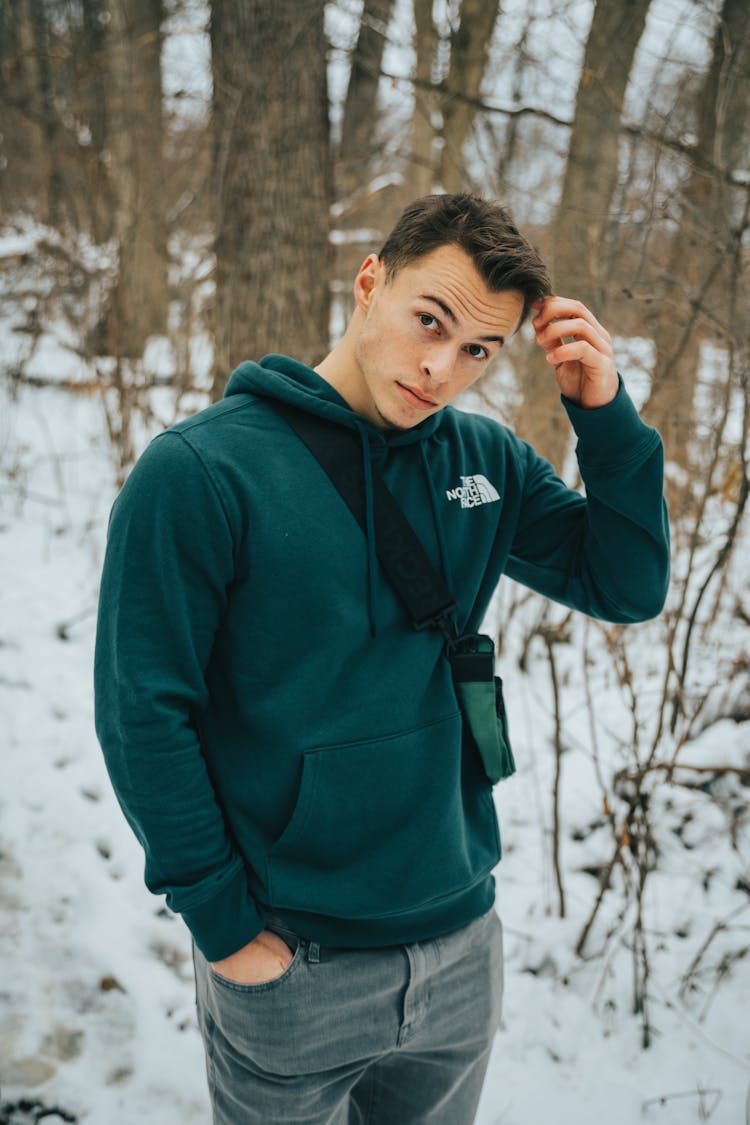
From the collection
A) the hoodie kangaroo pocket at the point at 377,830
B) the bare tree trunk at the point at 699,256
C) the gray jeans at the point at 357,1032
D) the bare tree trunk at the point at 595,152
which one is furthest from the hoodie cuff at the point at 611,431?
the bare tree trunk at the point at 595,152

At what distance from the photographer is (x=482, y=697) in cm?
150

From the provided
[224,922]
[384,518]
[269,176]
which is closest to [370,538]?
[384,518]

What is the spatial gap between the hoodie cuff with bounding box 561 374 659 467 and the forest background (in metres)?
0.91

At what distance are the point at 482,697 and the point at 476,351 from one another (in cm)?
69

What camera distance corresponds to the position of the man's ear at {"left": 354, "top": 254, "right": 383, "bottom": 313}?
1.48 m

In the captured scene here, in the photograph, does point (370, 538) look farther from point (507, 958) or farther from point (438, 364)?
→ point (507, 958)

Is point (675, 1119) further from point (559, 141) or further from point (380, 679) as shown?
point (559, 141)

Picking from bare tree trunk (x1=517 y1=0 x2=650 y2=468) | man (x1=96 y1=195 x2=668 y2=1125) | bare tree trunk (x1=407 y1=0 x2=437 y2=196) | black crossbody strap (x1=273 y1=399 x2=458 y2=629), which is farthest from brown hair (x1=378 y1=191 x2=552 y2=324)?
bare tree trunk (x1=407 y1=0 x2=437 y2=196)

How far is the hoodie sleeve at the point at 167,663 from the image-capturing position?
1.18 metres

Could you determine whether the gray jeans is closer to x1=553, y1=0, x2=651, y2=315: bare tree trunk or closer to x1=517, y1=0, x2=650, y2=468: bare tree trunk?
x1=553, y1=0, x2=651, y2=315: bare tree trunk

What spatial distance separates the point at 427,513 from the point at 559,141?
5899 millimetres

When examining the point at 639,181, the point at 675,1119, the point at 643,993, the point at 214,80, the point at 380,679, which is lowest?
the point at 675,1119

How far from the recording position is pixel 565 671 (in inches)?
165

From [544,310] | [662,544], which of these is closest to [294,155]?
[544,310]
